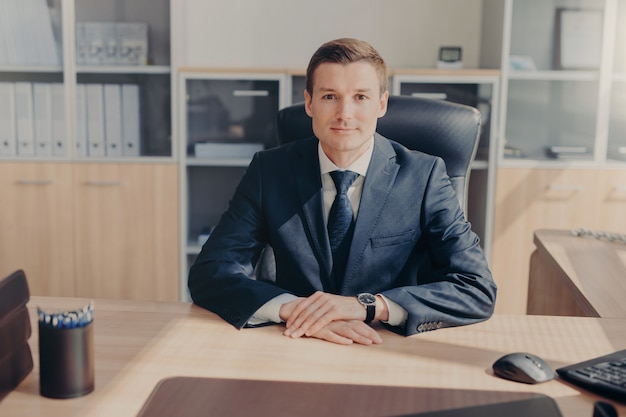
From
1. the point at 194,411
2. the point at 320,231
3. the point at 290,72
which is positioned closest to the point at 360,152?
the point at 320,231

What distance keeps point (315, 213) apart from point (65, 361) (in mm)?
806

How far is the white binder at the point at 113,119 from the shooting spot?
3262 mm

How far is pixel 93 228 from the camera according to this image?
3.28 meters

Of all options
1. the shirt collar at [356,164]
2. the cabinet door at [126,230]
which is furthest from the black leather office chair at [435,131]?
the cabinet door at [126,230]

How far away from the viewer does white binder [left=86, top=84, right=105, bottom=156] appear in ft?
10.7

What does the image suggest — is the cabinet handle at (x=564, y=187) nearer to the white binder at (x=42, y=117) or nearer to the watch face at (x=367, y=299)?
the watch face at (x=367, y=299)

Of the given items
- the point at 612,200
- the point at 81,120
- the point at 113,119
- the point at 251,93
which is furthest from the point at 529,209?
the point at 81,120

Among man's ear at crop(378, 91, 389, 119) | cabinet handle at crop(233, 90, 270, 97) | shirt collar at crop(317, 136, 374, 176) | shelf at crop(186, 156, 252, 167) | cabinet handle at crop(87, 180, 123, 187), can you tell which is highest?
cabinet handle at crop(233, 90, 270, 97)

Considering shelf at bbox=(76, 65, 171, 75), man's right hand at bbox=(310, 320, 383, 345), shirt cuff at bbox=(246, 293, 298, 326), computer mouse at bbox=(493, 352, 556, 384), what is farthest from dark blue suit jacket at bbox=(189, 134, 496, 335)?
shelf at bbox=(76, 65, 171, 75)

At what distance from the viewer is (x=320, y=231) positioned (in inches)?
67.1

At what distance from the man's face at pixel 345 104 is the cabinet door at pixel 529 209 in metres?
1.70

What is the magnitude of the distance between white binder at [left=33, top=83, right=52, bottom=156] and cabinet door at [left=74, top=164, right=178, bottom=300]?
19 centimetres

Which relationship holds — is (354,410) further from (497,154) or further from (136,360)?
(497,154)

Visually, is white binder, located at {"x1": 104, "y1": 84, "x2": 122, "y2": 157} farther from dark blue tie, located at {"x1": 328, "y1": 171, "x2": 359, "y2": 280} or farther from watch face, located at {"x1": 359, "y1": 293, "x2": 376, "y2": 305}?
watch face, located at {"x1": 359, "y1": 293, "x2": 376, "y2": 305}
